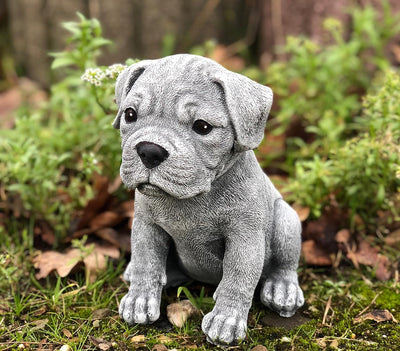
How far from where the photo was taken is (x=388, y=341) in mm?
2959

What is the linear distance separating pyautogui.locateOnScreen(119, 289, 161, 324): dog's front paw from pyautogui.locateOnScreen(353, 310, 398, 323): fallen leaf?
1.15m

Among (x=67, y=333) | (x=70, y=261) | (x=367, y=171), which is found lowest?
(x=67, y=333)

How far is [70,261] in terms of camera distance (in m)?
3.46

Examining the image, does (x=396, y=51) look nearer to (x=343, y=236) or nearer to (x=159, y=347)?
(x=343, y=236)

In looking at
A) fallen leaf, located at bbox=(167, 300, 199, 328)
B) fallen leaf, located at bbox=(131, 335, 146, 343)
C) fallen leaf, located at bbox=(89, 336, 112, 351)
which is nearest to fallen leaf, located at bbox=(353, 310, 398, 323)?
fallen leaf, located at bbox=(167, 300, 199, 328)

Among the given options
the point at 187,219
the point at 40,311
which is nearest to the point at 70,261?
the point at 40,311

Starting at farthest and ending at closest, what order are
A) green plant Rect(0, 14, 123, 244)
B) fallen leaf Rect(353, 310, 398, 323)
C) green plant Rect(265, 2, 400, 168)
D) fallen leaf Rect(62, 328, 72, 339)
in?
green plant Rect(265, 2, 400, 168), green plant Rect(0, 14, 123, 244), fallen leaf Rect(353, 310, 398, 323), fallen leaf Rect(62, 328, 72, 339)

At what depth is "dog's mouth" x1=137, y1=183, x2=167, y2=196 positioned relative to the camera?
8.45 ft

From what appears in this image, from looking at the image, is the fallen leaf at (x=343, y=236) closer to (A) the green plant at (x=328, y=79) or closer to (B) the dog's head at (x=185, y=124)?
(A) the green plant at (x=328, y=79)

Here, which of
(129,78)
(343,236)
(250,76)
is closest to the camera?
(129,78)

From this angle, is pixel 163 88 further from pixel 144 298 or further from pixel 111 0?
pixel 111 0

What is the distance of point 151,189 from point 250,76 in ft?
9.99

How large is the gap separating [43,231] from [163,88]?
1918 millimetres

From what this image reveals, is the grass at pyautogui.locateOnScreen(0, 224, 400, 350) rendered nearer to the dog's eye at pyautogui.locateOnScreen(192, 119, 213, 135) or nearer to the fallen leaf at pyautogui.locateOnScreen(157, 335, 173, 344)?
the fallen leaf at pyautogui.locateOnScreen(157, 335, 173, 344)
